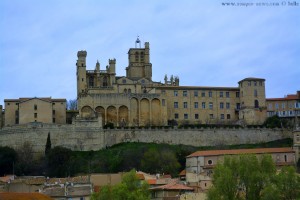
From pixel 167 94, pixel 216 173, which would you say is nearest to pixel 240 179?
pixel 216 173

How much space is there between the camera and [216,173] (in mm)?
64812

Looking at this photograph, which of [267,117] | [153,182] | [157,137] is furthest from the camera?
[267,117]

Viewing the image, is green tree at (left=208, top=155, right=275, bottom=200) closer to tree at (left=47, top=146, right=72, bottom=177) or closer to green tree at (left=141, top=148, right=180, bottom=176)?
green tree at (left=141, top=148, right=180, bottom=176)

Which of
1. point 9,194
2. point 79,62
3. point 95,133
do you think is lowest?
point 9,194

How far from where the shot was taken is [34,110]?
332 feet

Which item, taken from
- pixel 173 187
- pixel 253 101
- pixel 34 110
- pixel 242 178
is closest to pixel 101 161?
pixel 34 110

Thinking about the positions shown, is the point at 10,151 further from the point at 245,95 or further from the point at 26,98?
the point at 245,95

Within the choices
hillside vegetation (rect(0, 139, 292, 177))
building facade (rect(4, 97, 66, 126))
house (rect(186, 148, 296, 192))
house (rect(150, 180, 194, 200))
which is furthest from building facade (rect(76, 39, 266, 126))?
house (rect(150, 180, 194, 200))

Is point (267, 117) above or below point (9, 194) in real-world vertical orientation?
above

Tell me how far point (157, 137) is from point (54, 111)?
1487cm

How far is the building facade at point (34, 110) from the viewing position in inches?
3969

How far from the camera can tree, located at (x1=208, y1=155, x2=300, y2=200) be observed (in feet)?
201

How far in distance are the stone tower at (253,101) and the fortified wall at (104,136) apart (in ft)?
14.5

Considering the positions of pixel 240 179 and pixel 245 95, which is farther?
pixel 245 95
